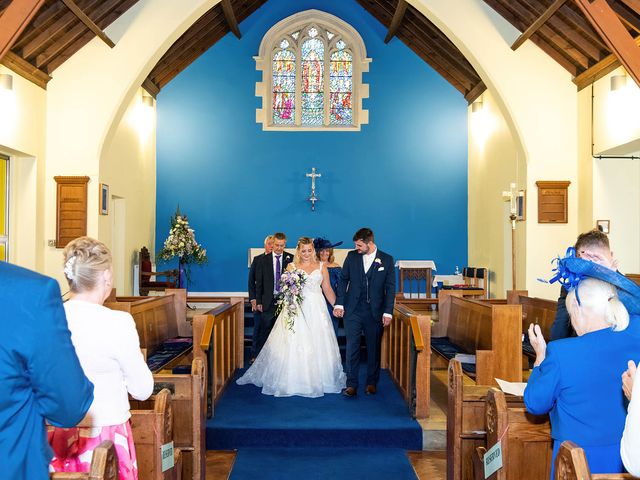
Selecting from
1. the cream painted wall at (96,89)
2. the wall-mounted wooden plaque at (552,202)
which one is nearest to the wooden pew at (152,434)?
the cream painted wall at (96,89)

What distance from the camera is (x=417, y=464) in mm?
4438

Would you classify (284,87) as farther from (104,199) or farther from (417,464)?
(417,464)

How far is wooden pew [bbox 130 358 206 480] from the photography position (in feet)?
12.0

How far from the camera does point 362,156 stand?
12.3 m

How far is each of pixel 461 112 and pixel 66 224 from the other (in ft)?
24.0

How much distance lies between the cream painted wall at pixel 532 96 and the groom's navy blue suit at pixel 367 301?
3555mm

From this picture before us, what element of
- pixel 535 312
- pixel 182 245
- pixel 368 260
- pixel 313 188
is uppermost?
pixel 313 188

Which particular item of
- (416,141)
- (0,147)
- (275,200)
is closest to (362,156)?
(416,141)

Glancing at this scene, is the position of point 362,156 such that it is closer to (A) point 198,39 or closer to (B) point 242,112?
(B) point 242,112

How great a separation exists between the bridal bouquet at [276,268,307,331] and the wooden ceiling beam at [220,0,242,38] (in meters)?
5.90

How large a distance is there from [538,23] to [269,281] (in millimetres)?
4240

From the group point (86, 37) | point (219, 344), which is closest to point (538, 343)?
point (219, 344)

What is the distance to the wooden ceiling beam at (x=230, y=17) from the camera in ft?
34.0

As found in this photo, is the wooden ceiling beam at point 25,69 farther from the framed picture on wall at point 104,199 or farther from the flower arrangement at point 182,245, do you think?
the flower arrangement at point 182,245
